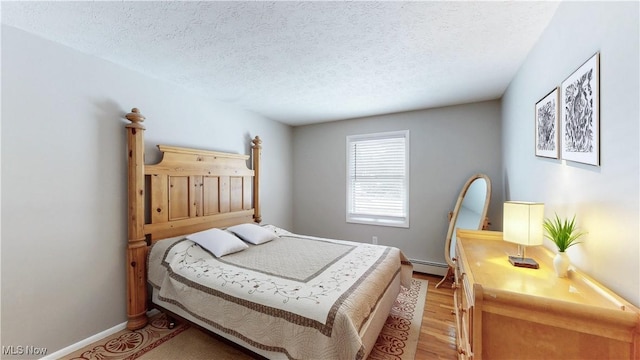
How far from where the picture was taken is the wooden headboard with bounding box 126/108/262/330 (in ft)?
6.98

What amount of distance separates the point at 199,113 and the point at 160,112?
433mm

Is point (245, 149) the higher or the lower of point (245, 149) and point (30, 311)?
the higher

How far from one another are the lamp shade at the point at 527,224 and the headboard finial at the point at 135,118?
113 inches

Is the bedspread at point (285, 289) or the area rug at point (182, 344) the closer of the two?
the bedspread at point (285, 289)

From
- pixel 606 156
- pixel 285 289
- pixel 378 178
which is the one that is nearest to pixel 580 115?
pixel 606 156

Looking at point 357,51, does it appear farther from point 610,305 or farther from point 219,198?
point 219,198

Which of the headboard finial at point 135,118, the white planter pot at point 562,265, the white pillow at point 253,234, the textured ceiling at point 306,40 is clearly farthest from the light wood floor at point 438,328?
the headboard finial at point 135,118

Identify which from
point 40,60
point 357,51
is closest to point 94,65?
point 40,60

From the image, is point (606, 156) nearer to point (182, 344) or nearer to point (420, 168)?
point (420, 168)

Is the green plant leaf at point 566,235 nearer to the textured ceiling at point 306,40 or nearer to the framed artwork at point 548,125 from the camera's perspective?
the framed artwork at point 548,125

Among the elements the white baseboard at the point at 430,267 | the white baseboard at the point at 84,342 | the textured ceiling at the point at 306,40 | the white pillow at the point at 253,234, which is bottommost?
the white baseboard at the point at 84,342

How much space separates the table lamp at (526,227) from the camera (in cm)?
130

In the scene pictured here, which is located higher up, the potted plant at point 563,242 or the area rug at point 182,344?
the potted plant at point 563,242

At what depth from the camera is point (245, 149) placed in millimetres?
3420
